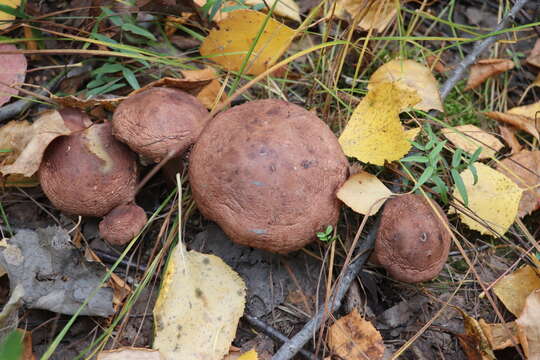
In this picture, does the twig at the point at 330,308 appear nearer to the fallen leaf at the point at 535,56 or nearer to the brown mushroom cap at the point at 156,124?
the brown mushroom cap at the point at 156,124

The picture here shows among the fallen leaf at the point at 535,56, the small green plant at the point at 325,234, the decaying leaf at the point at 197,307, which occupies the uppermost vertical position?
the fallen leaf at the point at 535,56

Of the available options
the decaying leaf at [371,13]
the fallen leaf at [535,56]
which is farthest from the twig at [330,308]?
the fallen leaf at [535,56]

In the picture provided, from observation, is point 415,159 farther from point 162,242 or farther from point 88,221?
point 88,221

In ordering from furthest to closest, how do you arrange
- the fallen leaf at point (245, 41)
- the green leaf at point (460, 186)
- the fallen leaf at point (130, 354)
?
the fallen leaf at point (245, 41)
the green leaf at point (460, 186)
the fallen leaf at point (130, 354)

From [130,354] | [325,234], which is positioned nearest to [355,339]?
[325,234]

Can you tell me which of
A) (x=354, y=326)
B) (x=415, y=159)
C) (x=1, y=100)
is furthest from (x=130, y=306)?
(x=415, y=159)

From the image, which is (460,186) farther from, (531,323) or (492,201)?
(531,323)
